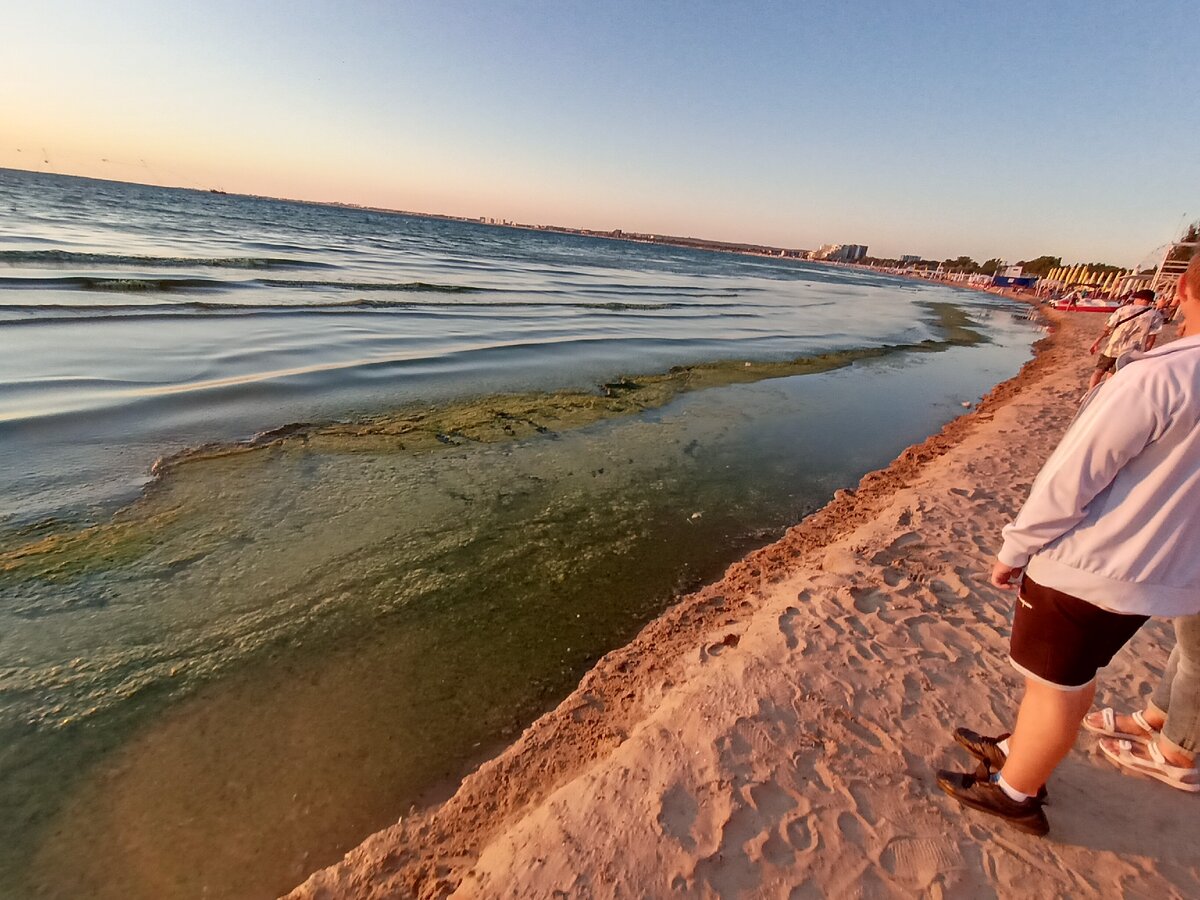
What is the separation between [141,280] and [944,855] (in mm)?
21349

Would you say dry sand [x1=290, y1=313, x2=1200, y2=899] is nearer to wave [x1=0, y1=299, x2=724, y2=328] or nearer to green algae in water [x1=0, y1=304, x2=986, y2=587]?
green algae in water [x1=0, y1=304, x2=986, y2=587]

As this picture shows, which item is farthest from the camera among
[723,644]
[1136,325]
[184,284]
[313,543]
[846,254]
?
[846,254]

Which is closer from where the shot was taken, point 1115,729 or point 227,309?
point 1115,729

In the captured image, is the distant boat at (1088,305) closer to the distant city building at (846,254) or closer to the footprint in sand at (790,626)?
the footprint in sand at (790,626)

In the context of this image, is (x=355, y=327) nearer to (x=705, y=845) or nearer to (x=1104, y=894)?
(x=705, y=845)

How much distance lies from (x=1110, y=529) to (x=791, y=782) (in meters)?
1.78

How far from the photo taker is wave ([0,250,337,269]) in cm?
1744

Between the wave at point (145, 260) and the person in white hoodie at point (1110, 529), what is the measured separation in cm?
2479

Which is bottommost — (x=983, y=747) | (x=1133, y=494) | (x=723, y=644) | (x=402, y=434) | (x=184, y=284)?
(x=402, y=434)

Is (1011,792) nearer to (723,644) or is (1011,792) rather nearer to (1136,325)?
(723,644)

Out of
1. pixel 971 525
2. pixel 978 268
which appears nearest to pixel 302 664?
pixel 971 525

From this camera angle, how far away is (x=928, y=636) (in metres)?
3.87

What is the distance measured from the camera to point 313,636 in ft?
12.8

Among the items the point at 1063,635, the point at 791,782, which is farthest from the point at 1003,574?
the point at 791,782
